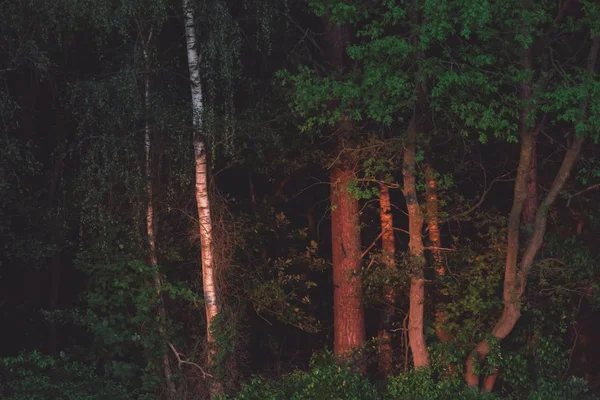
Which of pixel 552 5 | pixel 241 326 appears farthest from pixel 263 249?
pixel 552 5

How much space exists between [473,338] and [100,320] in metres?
5.29

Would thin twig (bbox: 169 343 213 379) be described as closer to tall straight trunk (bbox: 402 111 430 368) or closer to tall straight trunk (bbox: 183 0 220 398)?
tall straight trunk (bbox: 183 0 220 398)

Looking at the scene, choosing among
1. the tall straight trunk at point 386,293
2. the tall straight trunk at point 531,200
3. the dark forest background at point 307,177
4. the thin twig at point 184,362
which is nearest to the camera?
the dark forest background at point 307,177

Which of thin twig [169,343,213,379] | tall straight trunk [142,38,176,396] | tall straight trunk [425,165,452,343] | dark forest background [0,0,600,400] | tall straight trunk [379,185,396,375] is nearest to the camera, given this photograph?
dark forest background [0,0,600,400]

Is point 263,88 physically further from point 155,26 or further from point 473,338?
point 473,338

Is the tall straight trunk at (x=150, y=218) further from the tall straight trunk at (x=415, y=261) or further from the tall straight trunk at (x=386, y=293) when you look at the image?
the tall straight trunk at (x=415, y=261)

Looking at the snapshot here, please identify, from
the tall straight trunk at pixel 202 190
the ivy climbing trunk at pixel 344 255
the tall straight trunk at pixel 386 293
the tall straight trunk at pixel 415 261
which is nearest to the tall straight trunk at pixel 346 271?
the ivy climbing trunk at pixel 344 255

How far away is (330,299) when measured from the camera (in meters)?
19.7

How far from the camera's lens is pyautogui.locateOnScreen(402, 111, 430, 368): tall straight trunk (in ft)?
45.9

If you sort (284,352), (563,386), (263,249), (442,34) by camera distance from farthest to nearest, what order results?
(284,352), (263,249), (563,386), (442,34)

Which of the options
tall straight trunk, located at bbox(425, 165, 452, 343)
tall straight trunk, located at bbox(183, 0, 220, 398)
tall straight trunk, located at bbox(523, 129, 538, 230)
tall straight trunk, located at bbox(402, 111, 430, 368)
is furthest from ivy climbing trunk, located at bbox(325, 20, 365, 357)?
tall straight trunk, located at bbox(523, 129, 538, 230)

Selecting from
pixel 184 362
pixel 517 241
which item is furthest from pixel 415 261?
pixel 184 362

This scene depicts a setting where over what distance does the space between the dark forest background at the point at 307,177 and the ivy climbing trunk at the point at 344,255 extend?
33 millimetres

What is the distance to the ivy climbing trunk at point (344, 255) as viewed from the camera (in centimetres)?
1563
